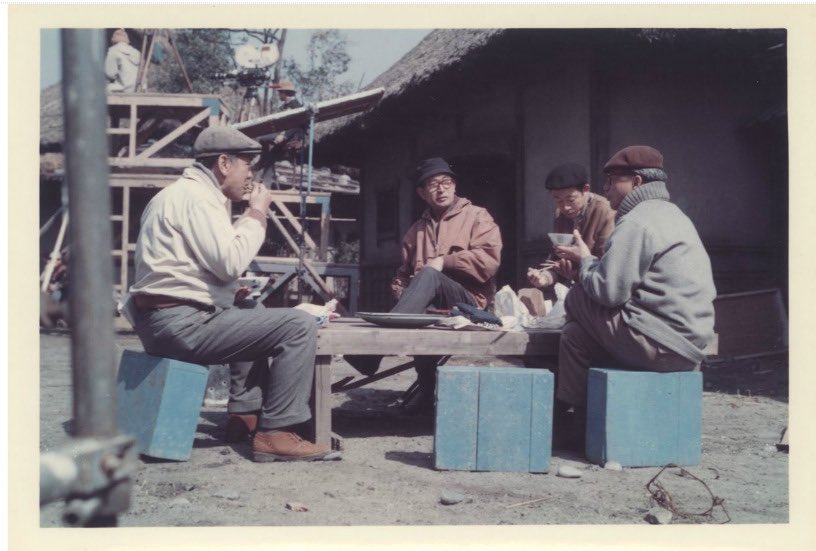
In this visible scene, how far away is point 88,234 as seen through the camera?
4.33ft

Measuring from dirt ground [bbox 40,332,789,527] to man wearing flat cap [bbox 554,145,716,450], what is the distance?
0.53 m

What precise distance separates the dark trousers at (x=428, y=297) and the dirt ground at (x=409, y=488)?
67cm

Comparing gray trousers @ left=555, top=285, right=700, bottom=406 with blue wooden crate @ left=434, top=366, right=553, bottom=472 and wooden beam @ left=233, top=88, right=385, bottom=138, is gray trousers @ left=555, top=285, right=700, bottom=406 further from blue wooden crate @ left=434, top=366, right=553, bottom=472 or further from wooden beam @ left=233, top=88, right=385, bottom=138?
wooden beam @ left=233, top=88, right=385, bottom=138

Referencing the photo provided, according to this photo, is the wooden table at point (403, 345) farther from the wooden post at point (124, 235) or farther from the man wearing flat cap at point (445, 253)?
the wooden post at point (124, 235)

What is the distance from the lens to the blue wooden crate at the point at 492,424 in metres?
3.57

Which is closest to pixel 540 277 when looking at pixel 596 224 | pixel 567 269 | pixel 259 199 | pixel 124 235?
pixel 567 269

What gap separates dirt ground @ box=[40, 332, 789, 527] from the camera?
9.80ft

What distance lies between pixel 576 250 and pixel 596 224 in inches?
26.7

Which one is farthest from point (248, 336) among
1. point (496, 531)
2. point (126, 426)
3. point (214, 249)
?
point (496, 531)

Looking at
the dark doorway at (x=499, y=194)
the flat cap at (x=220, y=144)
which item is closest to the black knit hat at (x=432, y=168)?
the flat cap at (x=220, y=144)

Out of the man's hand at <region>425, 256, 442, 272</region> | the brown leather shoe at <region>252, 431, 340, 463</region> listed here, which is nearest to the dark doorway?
the man's hand at <region>425, 256, 442, 272</region>

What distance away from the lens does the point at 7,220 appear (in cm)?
304

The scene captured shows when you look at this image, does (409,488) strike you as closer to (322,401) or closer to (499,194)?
(322,401)

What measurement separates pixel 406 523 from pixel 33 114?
2.04 m
